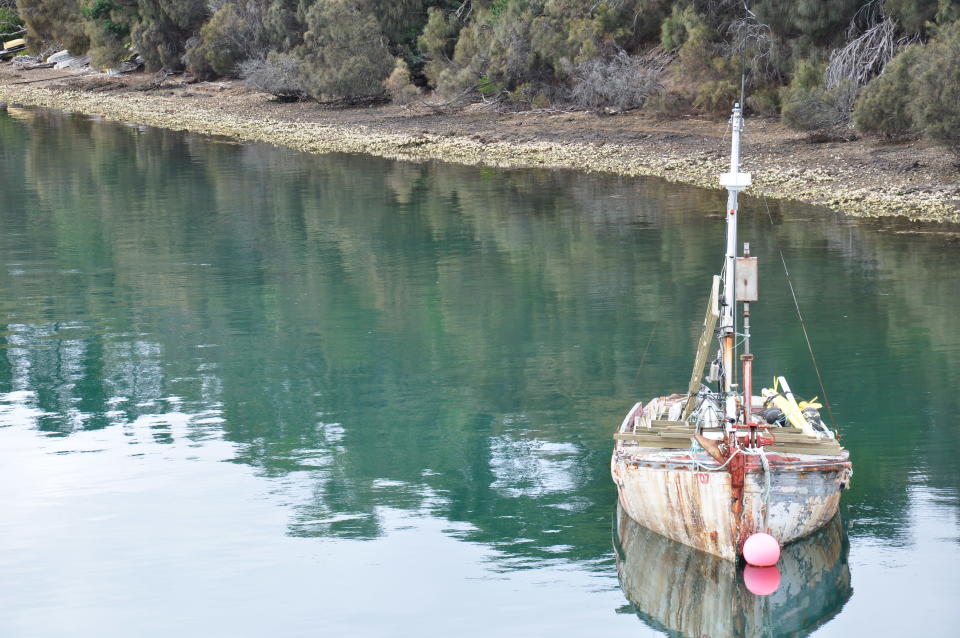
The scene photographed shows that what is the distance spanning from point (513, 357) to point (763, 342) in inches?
175

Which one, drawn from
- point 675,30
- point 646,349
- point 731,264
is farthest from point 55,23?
point 731,264

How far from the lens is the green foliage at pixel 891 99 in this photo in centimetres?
3766

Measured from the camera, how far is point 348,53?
60.4 meters

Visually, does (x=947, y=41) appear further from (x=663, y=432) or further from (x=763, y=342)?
(x=663, y=432)

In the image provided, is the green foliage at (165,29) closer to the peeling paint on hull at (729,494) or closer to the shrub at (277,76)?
the shrub at (277,76)

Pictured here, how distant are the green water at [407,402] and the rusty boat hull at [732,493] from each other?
64cm

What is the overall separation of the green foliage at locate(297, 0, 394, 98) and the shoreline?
1.32 metres

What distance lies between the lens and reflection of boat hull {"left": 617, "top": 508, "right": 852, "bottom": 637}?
1296 cm

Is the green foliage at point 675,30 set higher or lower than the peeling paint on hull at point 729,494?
higher

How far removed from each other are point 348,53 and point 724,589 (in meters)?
50.3

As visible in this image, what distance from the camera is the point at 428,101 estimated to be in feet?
195

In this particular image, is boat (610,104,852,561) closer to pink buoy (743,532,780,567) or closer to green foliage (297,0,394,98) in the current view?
pink buoy (743,532,780,567)

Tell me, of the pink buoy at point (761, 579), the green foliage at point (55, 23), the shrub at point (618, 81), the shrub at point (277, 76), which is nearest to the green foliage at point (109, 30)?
the green foliage at point (55, 23)

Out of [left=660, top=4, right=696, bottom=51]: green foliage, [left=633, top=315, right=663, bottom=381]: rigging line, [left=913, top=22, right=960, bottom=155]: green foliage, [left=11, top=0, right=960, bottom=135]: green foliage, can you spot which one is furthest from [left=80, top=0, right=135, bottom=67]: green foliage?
[left=633, top=315, right=663, bottom=381]: rigging line
